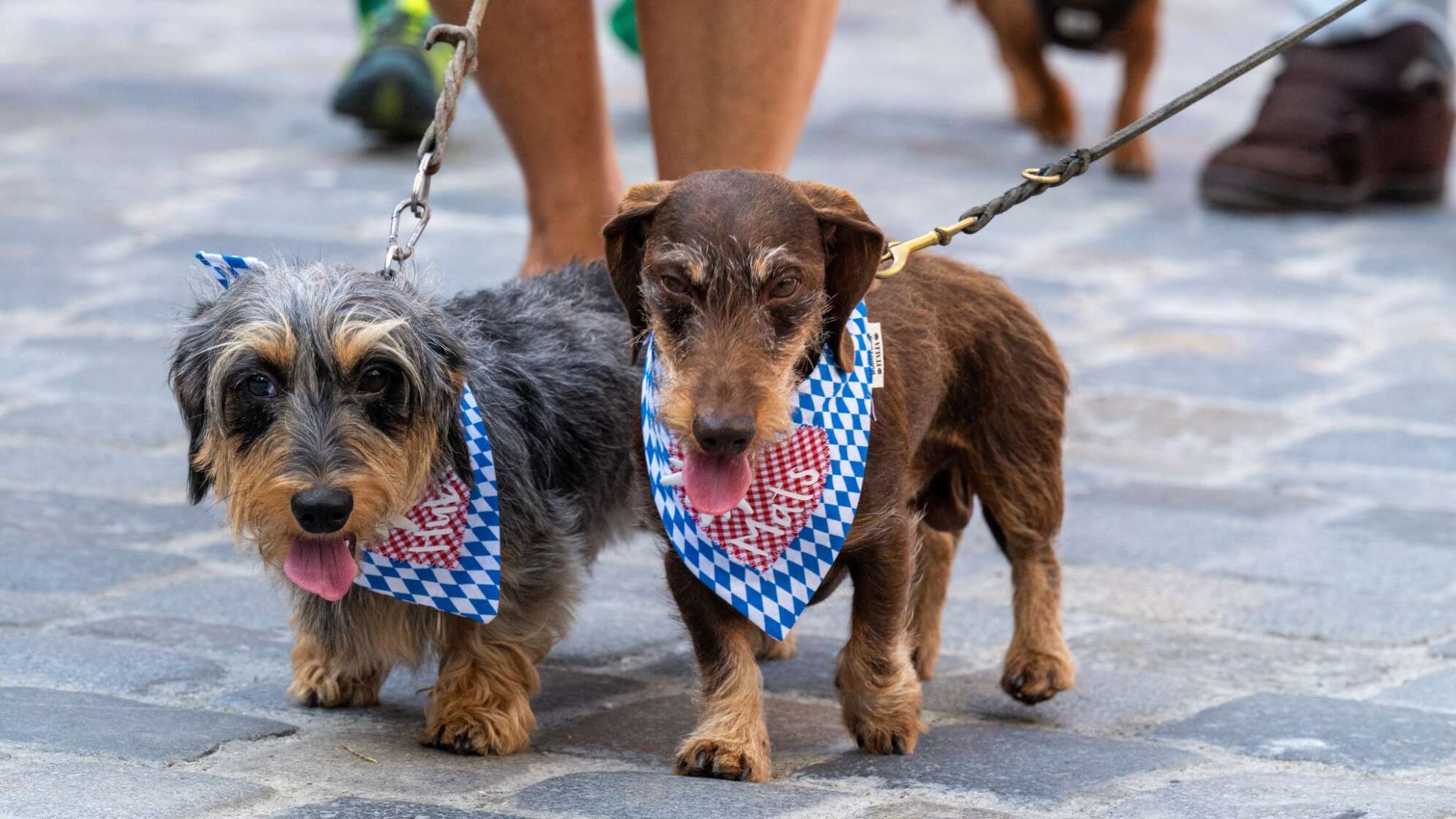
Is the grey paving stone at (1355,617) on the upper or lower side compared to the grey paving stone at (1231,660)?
upper

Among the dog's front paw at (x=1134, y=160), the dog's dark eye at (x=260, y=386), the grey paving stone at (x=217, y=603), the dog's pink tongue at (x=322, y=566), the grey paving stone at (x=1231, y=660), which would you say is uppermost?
the dog's front paw at (x=1134, y=160)

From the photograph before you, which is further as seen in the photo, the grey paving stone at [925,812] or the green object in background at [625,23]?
the green object in background at [625,23]

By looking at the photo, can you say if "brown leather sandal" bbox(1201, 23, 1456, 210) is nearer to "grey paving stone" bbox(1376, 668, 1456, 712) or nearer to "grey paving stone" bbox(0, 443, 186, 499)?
"grey paving stone" bbox(1376, 668, 1456, 712)

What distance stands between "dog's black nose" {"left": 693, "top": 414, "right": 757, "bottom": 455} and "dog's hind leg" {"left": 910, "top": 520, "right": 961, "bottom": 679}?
3.56ft

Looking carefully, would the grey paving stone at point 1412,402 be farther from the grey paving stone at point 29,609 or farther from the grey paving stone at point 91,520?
the grey paving stone at point 29,609

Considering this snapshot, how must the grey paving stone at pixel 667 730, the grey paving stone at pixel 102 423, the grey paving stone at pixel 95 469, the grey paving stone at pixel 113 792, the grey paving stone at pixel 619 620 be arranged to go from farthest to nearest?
the grey paving stone at pixel 102 423
the grey paving stone at pixel 95 469
the grey paving stone at pixel 619 620
the grey paving stone at pixel 667 730
the grey paving stone at pixel 113 792

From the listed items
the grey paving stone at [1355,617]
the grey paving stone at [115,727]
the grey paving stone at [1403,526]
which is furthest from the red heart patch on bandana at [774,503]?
the grey paving stone at [1403,526]

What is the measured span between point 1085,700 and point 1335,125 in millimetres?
5573

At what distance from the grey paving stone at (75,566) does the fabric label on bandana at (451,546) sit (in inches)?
47.2

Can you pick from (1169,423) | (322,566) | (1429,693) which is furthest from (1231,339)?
(322,566)

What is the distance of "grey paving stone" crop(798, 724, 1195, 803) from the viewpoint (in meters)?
3.29

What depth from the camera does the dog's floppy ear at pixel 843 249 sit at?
3.19 m

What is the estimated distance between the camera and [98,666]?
3.74m

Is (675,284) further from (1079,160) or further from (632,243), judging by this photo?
(1079,160)
